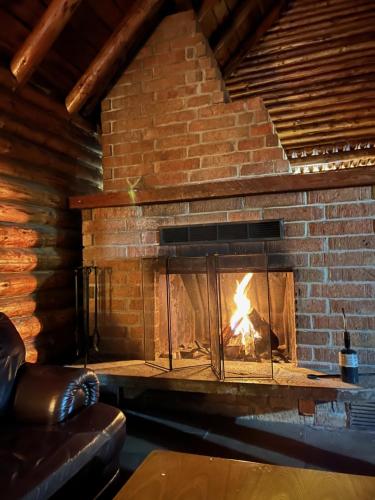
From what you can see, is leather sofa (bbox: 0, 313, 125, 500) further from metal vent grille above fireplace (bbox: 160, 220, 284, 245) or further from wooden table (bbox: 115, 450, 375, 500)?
metal vent grille above fireplace (bbox: 160, 220, 284, 245)

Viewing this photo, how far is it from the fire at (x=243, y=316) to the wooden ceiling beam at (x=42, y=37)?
2.11 metres

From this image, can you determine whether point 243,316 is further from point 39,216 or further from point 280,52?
point 280,52

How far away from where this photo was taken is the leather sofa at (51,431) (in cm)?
127

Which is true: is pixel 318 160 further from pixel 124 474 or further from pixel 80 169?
pixel 124 474

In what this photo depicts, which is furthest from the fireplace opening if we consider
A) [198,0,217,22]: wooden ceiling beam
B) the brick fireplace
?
[198,0,217,22]: wooden ceiling beam

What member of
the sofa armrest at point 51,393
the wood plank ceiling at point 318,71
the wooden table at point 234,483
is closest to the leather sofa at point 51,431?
the sofa armrest at point 51,393

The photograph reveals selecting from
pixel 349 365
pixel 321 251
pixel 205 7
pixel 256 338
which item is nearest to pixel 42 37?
pixel 205 7

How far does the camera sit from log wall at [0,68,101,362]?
2.54 m

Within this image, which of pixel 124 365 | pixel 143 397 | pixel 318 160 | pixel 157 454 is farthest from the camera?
pixel 318 160

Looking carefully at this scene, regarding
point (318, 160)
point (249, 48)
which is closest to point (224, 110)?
point (249, 48)

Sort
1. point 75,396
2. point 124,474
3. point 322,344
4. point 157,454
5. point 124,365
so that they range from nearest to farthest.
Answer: point 157,454, point 75,396, point 124,474, point 322,344, point 124,365

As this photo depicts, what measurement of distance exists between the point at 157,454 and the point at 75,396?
1.87 feet

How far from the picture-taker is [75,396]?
5.62 feet

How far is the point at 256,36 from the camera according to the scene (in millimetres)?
2797
